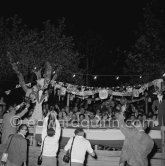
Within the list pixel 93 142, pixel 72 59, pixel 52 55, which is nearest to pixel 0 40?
pixel 52 55

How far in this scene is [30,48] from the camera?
70.9 feet

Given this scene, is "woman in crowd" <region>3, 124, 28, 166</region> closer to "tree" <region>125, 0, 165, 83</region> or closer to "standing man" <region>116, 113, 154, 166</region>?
"standing man" <region>116, 113, 154, 166</region>

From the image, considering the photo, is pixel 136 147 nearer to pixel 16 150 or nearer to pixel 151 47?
pixel 16 150

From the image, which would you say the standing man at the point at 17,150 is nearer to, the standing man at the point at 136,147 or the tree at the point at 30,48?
the standing man at the point at 136,147

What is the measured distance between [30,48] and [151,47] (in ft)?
30.1

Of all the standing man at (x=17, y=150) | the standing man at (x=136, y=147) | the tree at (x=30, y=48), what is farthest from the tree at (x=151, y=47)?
the standing man at (x=17, y=150)

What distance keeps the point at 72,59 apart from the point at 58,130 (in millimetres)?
16537

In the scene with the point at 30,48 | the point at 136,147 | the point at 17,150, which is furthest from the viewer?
the point at 30,48

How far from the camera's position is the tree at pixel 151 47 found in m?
21.2

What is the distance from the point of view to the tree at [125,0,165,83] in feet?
69.7

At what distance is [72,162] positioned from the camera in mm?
6188

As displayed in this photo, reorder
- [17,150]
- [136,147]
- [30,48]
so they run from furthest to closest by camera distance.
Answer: [30,48] < [17,150] < [136,147]

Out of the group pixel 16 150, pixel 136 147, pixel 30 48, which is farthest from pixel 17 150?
pixel 30 48

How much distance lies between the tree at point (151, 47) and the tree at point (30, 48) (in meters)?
5.39
